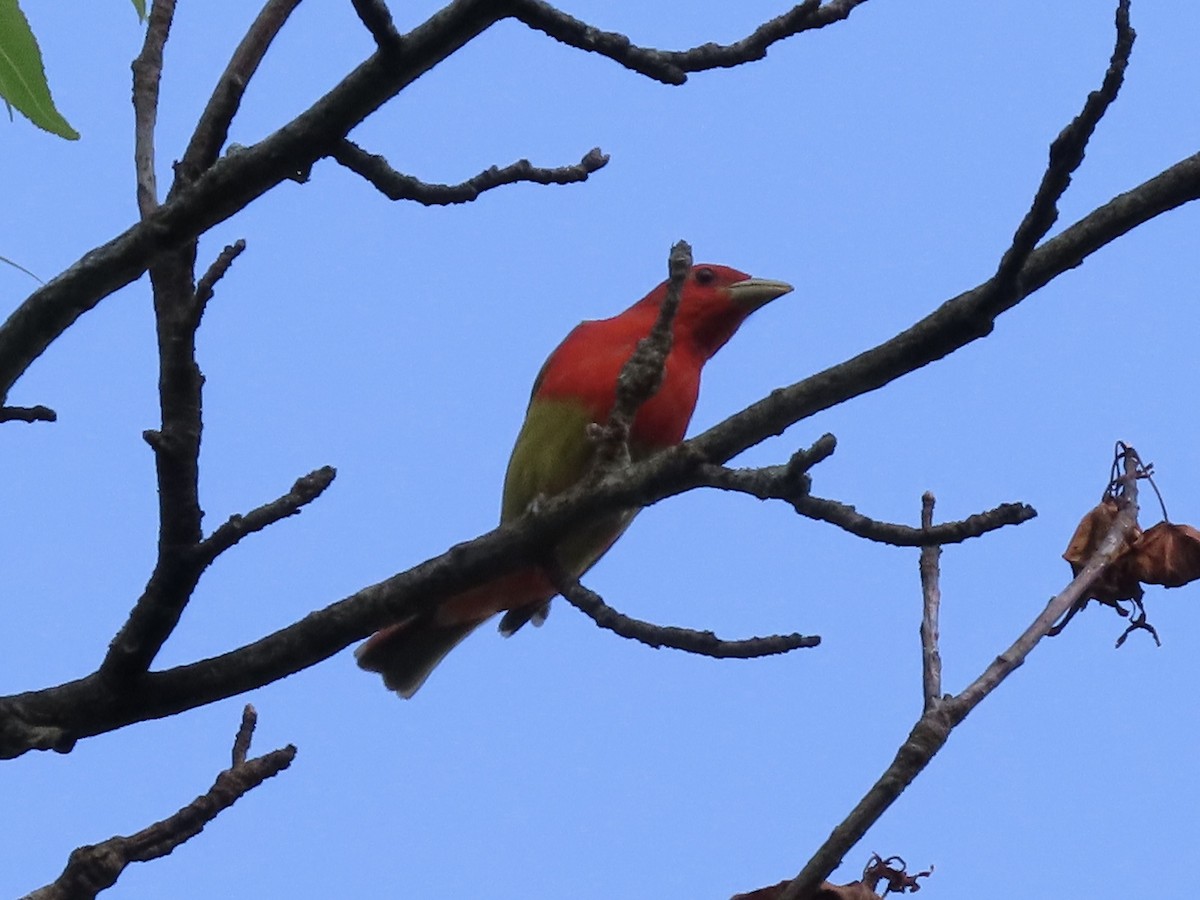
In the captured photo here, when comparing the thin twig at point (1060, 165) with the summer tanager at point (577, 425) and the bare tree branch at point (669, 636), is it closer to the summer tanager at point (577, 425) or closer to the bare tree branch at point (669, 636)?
the bare tree branch at point (669, 636)

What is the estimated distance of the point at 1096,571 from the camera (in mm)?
3316

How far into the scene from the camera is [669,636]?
321cm

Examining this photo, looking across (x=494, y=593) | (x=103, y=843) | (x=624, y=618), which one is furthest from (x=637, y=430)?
(x=103, y=843)

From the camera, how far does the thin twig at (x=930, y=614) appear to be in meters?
3.04

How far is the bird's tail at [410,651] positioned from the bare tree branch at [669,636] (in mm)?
2674

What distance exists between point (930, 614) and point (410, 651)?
3.01m

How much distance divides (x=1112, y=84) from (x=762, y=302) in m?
3.64

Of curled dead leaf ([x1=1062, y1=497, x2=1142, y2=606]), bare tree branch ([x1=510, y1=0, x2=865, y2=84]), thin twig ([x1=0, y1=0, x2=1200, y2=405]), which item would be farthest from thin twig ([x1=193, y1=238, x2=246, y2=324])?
curled dead leaf ([x1=1062, y1=497, x2=1142, y2=606])

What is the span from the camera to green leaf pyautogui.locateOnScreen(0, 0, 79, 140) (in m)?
2.74

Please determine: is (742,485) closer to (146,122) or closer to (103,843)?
(103,843)

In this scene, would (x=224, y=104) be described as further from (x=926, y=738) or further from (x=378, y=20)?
(x=926, y=738)

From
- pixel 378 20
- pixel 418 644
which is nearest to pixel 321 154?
pixel 378 20

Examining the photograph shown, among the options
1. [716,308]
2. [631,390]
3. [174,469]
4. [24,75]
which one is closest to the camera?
[24,75]

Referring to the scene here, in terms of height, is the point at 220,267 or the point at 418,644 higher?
the point at 418,644
